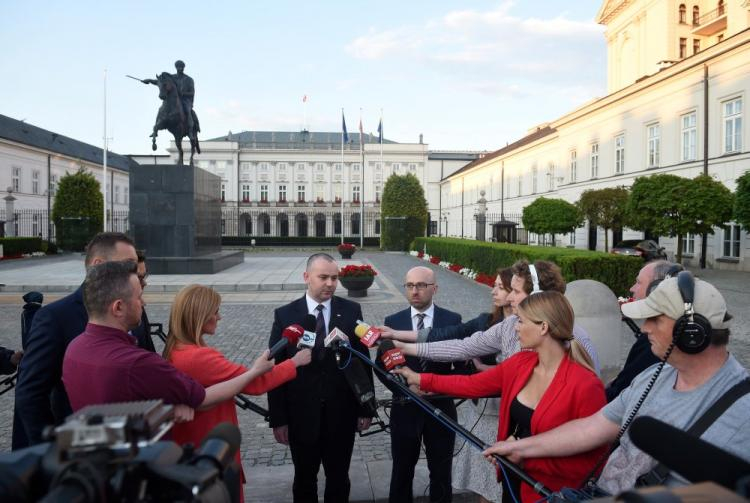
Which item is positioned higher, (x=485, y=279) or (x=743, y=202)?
(x=743, y=202)

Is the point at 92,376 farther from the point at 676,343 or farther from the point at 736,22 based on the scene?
the point at 736,22

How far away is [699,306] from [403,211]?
44.6 metres

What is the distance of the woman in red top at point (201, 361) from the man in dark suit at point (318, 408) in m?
0.62

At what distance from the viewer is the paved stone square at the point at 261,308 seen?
16.8ft

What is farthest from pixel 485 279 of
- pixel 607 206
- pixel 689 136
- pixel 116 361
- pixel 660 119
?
pixel 116 361

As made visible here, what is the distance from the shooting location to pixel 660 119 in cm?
3084

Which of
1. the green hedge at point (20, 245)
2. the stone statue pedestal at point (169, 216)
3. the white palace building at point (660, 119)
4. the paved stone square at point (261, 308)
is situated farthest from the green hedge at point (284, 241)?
the stone statue pedestal at point (169, 216)

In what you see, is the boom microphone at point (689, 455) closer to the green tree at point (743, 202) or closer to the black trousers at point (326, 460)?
the black trousers at point (326, 460)

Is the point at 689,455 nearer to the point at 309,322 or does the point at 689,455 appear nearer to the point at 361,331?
the point at 361,331

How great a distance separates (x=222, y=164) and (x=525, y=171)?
152 ft

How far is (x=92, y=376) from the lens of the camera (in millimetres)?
2225

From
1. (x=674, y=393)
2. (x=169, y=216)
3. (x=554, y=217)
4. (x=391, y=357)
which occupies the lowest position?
(x=391, y=357)

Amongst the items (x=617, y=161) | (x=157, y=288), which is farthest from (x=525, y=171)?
(x=157, y=288)

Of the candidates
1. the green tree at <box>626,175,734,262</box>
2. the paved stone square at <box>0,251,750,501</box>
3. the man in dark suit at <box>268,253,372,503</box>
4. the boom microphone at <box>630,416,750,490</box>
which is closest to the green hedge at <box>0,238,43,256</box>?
the paved stone square at <box>0,251,750,501</box>
